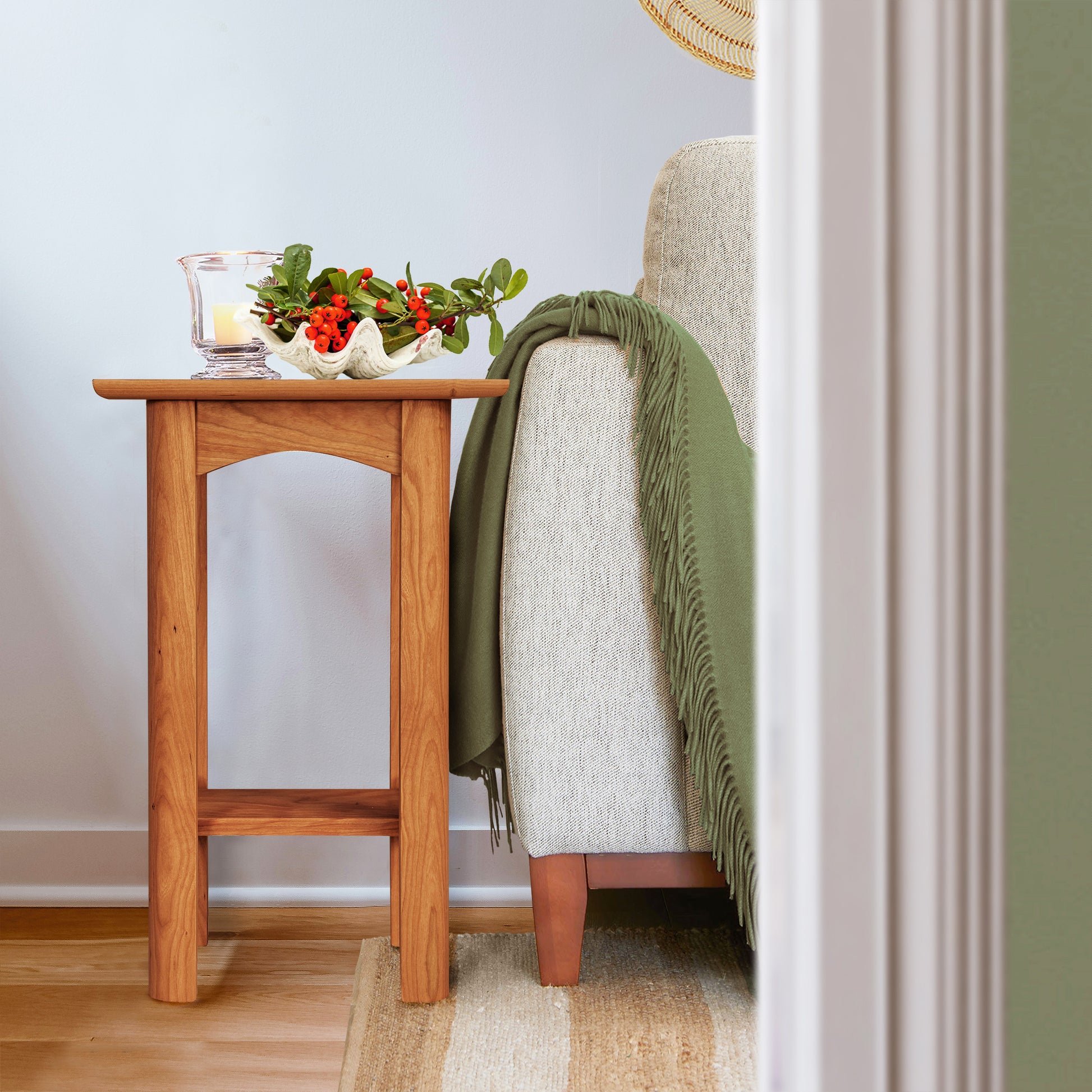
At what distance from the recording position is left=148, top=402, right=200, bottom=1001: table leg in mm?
1037

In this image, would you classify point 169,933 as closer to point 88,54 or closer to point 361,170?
point 361,170

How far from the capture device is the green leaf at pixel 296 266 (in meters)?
1.06

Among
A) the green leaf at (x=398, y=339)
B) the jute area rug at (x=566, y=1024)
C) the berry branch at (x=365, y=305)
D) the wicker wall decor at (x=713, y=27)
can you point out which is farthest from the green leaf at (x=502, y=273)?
the jute area rug at (x=566, y=1024)

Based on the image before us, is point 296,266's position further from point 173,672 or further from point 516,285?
point 173,672

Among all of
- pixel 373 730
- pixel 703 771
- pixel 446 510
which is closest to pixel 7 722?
pixel 373 730

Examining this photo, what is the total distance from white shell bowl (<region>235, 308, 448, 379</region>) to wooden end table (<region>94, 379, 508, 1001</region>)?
0.05 m

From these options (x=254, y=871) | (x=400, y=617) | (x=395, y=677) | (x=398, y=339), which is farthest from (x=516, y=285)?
(x=254, y=871)

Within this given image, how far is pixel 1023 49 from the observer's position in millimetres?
317

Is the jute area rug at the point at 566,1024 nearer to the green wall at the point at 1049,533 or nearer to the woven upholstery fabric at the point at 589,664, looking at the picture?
the woven upholstery fabric at the point at 589,664

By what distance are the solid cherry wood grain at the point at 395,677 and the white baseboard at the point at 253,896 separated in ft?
0.74

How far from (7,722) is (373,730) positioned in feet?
1.78

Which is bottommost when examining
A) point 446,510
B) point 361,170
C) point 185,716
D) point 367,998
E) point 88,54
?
point 367,998

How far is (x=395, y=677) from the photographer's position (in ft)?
4.15

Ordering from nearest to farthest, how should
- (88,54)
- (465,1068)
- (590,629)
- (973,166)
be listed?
(973,166) → (465,1068) → (590,629) → (88,54)
